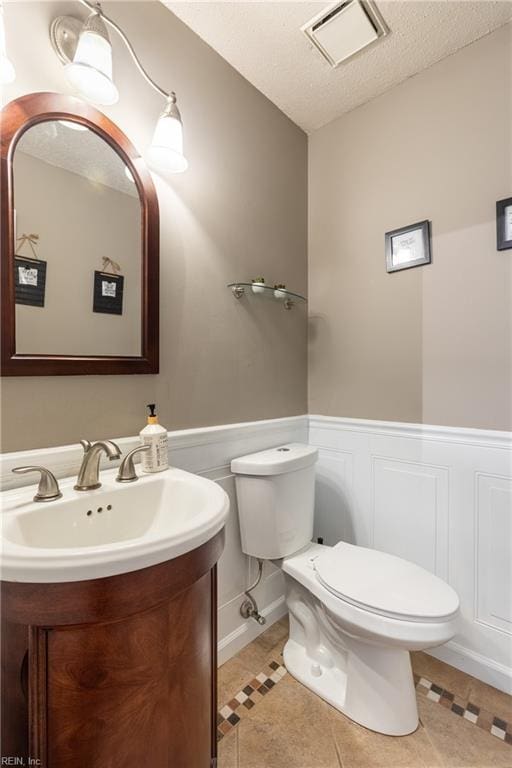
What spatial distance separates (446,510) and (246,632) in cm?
100

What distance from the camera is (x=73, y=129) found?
→ 0.99 m

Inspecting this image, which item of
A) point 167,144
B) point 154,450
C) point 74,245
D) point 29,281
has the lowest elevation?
point 154,450

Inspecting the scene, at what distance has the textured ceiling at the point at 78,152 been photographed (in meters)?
0.92

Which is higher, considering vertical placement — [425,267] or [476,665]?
[425,267]

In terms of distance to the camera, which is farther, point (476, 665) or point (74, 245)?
point (476, 665)

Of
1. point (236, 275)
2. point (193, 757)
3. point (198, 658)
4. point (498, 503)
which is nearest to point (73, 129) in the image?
point (236, 275)

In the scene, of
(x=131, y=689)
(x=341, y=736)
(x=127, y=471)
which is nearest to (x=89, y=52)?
(x=127, y=471)

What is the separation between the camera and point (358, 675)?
1.17 metres

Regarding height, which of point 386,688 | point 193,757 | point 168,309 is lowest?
point 386,688

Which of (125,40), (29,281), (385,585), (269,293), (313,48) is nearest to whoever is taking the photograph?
(29,281)

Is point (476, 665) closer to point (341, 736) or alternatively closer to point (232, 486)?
point (341, 736)

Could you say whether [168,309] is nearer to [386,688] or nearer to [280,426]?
[280,426]

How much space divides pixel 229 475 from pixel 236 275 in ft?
2.78

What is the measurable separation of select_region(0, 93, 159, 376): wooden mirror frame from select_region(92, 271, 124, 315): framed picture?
0.25 ft
